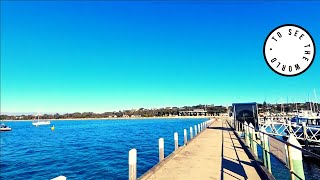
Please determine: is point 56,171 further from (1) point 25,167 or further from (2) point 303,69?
(2) point 303,69

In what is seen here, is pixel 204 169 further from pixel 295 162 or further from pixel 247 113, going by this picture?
pixel 247 113

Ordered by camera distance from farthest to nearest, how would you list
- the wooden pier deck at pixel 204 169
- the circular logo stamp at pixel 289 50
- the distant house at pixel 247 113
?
the distant house at pixel 247 113 → the wooden pier deck at pixel 204 169 → the circular logo stamp at pixel 289 50

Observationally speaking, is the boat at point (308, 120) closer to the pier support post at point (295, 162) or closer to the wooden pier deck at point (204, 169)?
the wooden pier deck at point (204, 169)

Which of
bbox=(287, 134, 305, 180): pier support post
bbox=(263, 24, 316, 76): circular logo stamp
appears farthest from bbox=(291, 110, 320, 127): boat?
bbox=(263, 24, 316, 76): circular logo stamp

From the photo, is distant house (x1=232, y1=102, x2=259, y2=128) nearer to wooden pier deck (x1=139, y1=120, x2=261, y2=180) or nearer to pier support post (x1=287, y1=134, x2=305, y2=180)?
wooden pier deck (x1=139, y1=120, x2=261, y2=180)

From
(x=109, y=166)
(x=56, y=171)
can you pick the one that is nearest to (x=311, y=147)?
(x=109, y=166)

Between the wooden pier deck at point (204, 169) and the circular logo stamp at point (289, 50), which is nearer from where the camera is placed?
the circular logo stamp at point (289, 50)

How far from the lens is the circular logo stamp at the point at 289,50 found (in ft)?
10.8

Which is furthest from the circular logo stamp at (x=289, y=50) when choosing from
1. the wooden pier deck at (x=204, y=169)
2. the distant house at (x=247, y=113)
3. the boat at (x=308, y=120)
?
the distant house at (x=247, y=113)

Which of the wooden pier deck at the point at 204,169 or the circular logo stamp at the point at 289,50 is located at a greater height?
the circular logo stamp at the point at 289,50

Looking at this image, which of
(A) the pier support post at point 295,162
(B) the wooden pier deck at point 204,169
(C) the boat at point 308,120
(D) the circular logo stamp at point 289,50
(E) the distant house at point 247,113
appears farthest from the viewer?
(E) the distant house at point 247,113

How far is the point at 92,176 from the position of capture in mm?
18156

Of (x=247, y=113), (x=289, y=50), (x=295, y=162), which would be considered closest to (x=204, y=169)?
(x=295, y=162)

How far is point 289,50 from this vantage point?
332cm
